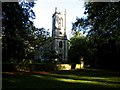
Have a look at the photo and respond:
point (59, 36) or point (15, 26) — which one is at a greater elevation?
point (59, 36)

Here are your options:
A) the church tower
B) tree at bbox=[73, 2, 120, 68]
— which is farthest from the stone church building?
tree at bbox=[73, 2, 120, 68]

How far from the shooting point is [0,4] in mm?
25406

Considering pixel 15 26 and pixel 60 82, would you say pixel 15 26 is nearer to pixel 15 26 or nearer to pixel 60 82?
pixel 15 26

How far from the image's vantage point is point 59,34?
330 ft

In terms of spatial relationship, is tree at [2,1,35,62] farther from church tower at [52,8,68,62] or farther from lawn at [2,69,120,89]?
church tower at [52,8,68,62]

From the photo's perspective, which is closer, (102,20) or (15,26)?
(102,20)

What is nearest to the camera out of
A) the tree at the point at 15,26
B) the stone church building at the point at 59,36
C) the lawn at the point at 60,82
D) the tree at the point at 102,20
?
the lawn at the point at 60,82

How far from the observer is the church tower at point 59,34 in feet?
324

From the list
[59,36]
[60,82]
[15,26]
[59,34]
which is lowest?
[60,82]

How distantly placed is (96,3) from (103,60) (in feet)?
87.5

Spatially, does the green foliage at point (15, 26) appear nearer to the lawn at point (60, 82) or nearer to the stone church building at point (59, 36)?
the lawn at point (60, 82)

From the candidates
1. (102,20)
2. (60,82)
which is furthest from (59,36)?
(60,82)

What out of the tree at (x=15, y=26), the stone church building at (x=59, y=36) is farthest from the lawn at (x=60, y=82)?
the stone church building at (x=59, y=36)

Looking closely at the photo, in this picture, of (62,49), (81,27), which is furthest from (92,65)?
(62,49)
